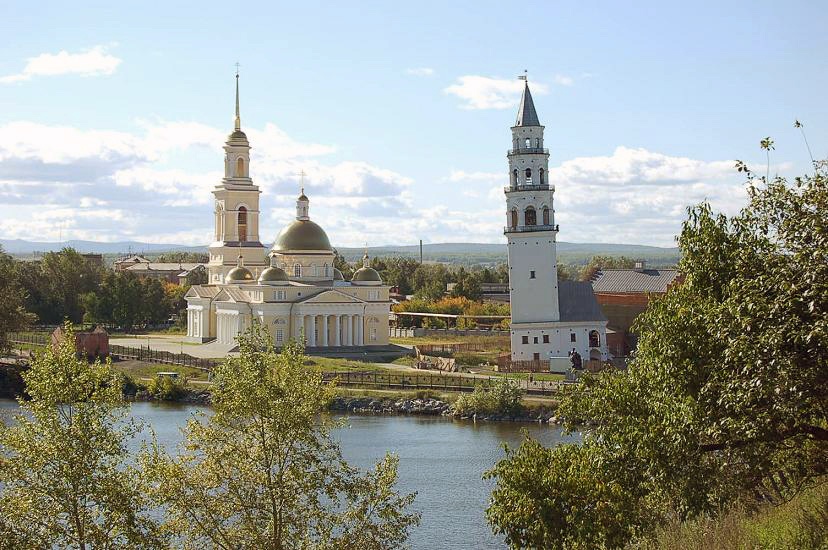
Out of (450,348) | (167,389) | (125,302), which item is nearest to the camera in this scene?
(167,389)

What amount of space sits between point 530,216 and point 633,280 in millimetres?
14617

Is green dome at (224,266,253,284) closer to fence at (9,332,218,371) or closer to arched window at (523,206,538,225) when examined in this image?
fence at (9,332,218,371)

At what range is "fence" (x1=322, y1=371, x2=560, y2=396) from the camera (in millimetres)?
50500

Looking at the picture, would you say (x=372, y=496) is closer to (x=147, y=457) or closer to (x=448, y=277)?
(x=147, y=457)

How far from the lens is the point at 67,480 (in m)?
17.9

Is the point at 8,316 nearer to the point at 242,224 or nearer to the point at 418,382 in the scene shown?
the point at 418,382

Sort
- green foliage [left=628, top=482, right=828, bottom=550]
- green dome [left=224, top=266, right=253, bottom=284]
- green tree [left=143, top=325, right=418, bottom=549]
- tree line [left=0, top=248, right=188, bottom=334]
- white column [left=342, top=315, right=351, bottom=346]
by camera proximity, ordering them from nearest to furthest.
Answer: green foliage [left=628, top=482, right=828, bottom=550], green tree [left=143, top=325, right=418, bottom=549], white column [left=342, top=315, right=351, bottom=346], green dome [left=224, top=266, right=253, bottom=284], tree line [left=0, top=248, right=188, bottom=334]

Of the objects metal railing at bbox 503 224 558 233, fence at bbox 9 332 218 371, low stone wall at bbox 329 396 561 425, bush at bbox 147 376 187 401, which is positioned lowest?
low stone wall at bbox 329 396 561 425

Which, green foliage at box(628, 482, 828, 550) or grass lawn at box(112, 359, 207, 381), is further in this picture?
grass lawn at box(112, 359, 207, 381)

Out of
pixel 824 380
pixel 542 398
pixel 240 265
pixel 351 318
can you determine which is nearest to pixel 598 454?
pixel 824 380

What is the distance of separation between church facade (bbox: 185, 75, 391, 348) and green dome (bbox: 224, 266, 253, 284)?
6cm

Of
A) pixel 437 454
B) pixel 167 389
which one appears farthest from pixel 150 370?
pixel 437 454

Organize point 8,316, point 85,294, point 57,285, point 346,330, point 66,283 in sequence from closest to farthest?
point 8,316 < point 346,330 < point 85,294 < point 57,285 < point 66,283

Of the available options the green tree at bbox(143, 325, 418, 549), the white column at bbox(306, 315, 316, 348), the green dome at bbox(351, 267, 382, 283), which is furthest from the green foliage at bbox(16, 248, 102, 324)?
the green tree at bbox(143, 325, 418, 549)
